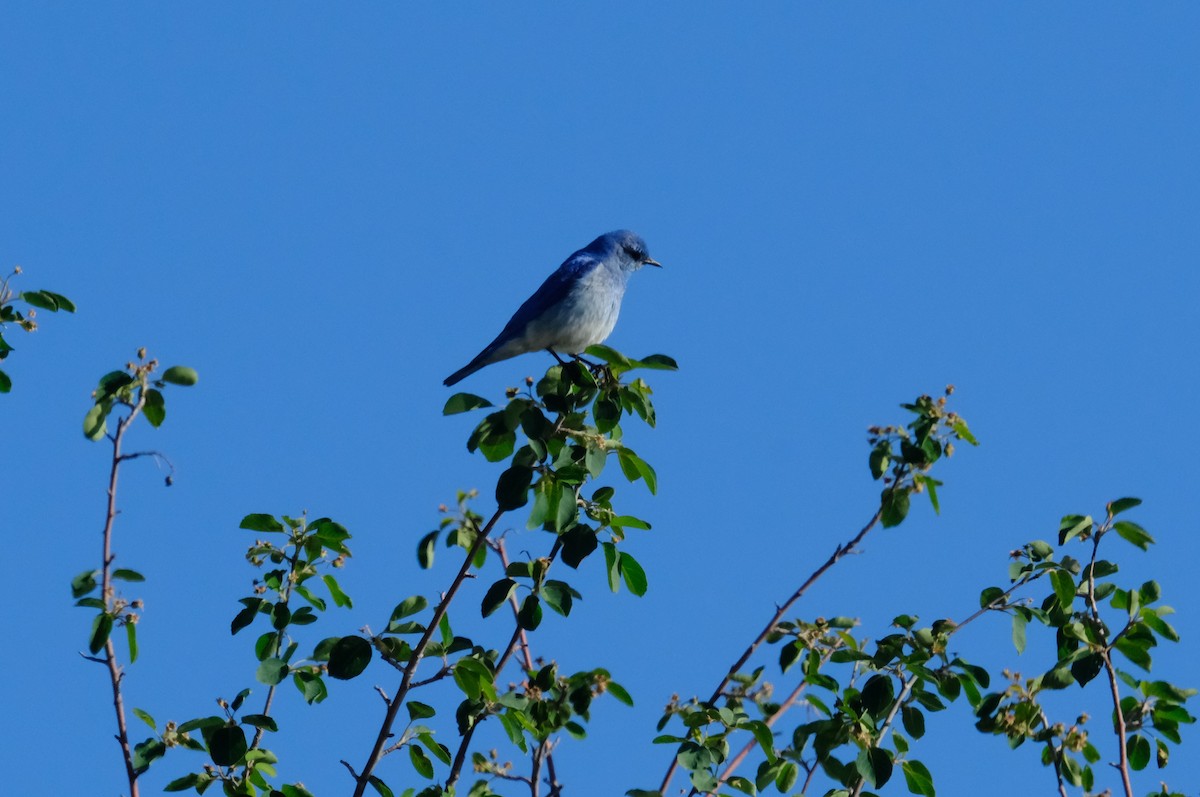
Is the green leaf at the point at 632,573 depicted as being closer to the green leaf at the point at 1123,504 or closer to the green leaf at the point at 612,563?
the green leaf at the point at 612,563

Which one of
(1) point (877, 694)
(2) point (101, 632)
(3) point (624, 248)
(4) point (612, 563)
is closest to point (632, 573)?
(4) point (612, 563)

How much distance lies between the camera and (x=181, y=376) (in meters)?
3.80

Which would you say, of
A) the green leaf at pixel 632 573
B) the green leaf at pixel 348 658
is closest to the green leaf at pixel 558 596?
the green leaf at pixel 632 573

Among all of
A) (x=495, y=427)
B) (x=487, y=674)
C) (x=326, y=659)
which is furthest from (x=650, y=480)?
(x=326, y=659)

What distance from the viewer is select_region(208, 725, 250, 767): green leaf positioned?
3822 millimetres

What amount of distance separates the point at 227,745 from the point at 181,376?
1019mm

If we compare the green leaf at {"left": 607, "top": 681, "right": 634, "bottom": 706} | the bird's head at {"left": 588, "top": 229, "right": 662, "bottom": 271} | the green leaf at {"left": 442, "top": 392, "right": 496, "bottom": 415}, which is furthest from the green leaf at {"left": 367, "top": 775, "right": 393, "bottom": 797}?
the bird's head at {"left": 588, "top": 229, "right": 662, "bottom": 271}

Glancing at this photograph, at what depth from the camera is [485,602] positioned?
3930mm

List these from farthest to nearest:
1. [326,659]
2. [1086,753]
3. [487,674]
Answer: [1086,753] < [326,659] < [487,674]

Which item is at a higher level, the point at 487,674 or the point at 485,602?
the point at 485,602

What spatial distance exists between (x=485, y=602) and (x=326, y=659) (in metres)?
0.49

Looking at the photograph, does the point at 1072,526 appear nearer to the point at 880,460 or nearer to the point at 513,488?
the point at 880,460

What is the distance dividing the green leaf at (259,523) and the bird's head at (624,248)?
4647 millimetres

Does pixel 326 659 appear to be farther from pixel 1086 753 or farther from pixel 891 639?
pixel 1086 753
